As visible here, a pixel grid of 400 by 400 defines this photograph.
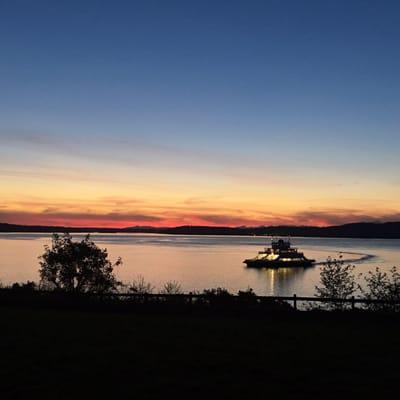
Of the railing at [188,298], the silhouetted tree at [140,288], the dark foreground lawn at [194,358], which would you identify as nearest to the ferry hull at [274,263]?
the silhouetted tree at [140,288]

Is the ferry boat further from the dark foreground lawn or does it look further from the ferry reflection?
the dark foreground lawn

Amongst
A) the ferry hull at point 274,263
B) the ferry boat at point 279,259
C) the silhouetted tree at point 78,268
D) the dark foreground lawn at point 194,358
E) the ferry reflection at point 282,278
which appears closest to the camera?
the dark foreground lawn at point 194,358

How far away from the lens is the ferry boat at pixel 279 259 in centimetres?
13188

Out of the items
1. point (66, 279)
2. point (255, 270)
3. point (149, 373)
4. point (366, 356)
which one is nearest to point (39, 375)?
point (149, 373)

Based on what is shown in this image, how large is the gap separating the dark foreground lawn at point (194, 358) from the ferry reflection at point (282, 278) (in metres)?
62.2

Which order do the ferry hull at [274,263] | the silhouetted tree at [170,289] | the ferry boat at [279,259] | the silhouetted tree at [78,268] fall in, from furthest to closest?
1. the ferry boat at [279,259]
2. the ferry hull at [274,263]
3. the silhouetted tree at [78,268]
4. the silhouetted tree at [170,289]

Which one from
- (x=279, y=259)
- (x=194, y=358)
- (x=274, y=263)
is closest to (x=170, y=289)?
(x=194, y=358)

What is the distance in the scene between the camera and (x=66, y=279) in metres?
36.2

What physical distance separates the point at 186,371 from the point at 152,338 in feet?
13.9

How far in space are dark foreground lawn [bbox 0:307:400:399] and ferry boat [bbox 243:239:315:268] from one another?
369ft

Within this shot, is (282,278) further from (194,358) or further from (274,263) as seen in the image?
(194,358)

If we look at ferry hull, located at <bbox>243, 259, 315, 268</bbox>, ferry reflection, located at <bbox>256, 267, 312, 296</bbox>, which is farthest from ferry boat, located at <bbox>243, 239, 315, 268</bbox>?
ferry reflection, located at <bbox>256, 267, 312, 296</bbox>

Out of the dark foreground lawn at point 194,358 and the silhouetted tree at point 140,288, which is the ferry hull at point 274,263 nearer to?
the silhouetted tree at point 140,288

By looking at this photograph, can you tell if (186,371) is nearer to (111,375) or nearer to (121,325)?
(111,375)
